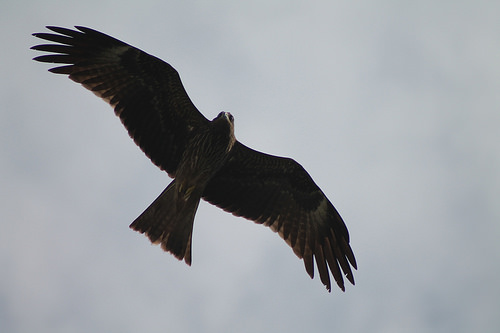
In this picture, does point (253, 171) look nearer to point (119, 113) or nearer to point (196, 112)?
point (196, 112)

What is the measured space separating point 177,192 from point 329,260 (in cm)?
287

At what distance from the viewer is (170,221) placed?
11516 mm

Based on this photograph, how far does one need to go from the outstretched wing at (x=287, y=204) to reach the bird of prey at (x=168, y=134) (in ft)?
0.06

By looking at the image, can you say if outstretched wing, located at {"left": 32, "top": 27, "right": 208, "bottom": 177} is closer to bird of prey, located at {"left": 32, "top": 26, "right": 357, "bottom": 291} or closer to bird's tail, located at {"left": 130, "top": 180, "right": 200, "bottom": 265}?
bird of prey, located at {"left": 32, "top": 26, "right": 357, "bottom": 291}

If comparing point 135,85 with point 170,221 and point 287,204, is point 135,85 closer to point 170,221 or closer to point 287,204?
point 170,221

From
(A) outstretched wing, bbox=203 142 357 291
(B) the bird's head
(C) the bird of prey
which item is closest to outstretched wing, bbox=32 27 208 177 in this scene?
(C) the bird of prey

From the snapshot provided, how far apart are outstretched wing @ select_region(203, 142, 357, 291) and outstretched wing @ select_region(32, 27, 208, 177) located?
1.01 m

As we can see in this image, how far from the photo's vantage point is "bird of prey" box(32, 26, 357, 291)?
36.9ft

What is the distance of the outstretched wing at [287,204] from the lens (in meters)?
12.2

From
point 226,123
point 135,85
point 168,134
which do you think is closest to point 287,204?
point 226,123

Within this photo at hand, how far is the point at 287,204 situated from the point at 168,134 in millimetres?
2433

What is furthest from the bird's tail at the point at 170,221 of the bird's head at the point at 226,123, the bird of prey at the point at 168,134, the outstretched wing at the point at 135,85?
the bird's head at the point at 226,123

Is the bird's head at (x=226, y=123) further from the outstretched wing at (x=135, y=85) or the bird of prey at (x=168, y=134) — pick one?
the outstretched wing at (x=135, y=85)

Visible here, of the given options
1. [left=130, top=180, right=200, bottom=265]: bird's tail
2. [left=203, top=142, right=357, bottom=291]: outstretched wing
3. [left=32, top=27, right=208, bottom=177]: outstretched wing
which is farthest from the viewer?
[left=203, top=142, right=357, bottom=291]: outstretched wing
